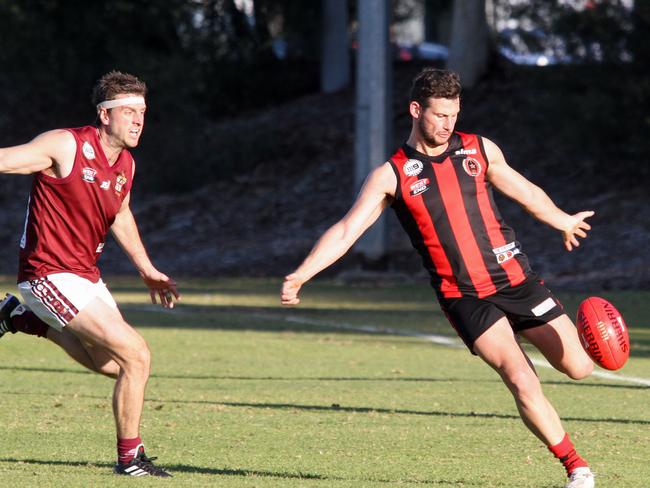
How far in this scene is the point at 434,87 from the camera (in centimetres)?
714

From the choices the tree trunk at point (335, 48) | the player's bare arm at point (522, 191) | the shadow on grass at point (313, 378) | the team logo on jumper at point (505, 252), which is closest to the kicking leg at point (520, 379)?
the team logo on jumper at point (505, 252)

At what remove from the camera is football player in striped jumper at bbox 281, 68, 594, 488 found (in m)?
7.18

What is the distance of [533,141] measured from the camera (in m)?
34.9

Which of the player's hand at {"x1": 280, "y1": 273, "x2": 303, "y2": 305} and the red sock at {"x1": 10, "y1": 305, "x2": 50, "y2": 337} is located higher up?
the player's hand at {"x1": 280, "y1": 273, "x2": 303, "y2": 305}

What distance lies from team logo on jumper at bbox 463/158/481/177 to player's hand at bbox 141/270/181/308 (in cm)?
199

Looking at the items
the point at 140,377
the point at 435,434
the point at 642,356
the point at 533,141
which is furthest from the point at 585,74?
the point at 140,377

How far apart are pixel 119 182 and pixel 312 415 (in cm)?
301

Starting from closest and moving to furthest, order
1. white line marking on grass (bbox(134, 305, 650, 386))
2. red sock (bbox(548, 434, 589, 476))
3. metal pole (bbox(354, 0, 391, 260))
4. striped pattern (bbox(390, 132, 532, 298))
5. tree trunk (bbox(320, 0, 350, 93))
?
1. red sock (bbox(548, 434, 589, 476))
2. striped pattern (bbox(390, 132, 532, 298))
3. white line marking on grass (bbox(134, 305, 650, 386))
4. metal pole (bbox(354, 0, 391, 260))
5. tree trunk (bbox(320, 0, 350, 93))

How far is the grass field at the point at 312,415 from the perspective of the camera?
7676 millimetres

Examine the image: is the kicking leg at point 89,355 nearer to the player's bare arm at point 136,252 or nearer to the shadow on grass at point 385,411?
the player's bare arm at point 136,252

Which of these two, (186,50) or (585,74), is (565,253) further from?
(186,50)

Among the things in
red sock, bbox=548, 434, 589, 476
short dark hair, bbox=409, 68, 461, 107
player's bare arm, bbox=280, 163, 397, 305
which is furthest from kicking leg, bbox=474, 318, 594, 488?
short dark hair, bbox=409, 68, 461, 107

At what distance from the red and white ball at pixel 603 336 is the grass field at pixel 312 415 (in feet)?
2.24

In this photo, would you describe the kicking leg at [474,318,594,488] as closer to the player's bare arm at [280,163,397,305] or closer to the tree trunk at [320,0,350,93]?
the player's bare arm at [280,163,397,305]
